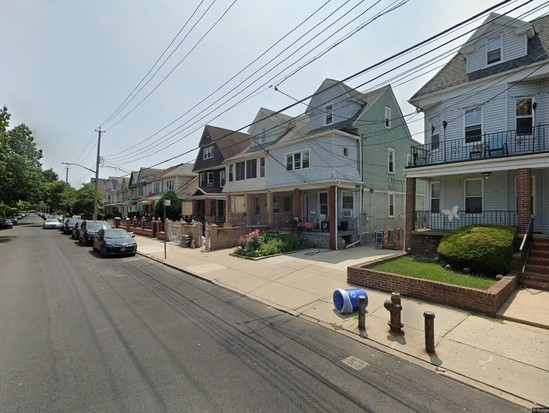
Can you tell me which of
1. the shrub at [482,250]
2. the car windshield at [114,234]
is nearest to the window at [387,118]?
the shrub at [482,250]

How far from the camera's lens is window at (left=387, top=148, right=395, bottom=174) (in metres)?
20.7

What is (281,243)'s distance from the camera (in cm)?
1509

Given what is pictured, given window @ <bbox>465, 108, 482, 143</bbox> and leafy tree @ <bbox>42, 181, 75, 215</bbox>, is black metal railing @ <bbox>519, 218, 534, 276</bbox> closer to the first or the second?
window @ <bbox>465, 108, 482, 143</bbox>

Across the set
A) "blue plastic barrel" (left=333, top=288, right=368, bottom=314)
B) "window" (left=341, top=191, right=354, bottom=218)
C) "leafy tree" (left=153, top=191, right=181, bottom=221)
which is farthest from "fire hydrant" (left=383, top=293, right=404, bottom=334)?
"leafy tree" (left=153, top=191, right=181, bottom=221)

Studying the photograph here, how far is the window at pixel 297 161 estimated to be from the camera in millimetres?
18969

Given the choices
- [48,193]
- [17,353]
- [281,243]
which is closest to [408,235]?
[281,243]

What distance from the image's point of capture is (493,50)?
1247 centimetres

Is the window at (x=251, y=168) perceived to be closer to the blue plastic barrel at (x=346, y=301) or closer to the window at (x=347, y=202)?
the window at (x=347, y=202)

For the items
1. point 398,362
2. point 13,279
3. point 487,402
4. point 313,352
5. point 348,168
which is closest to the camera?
point 487,402

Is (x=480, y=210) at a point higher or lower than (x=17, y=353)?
higher

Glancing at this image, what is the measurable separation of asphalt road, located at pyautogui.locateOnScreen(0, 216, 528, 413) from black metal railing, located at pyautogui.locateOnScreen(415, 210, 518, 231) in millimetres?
10086

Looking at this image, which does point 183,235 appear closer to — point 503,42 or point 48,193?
point 503,42

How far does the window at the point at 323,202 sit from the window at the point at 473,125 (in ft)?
29.4

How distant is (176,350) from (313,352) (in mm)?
2281
